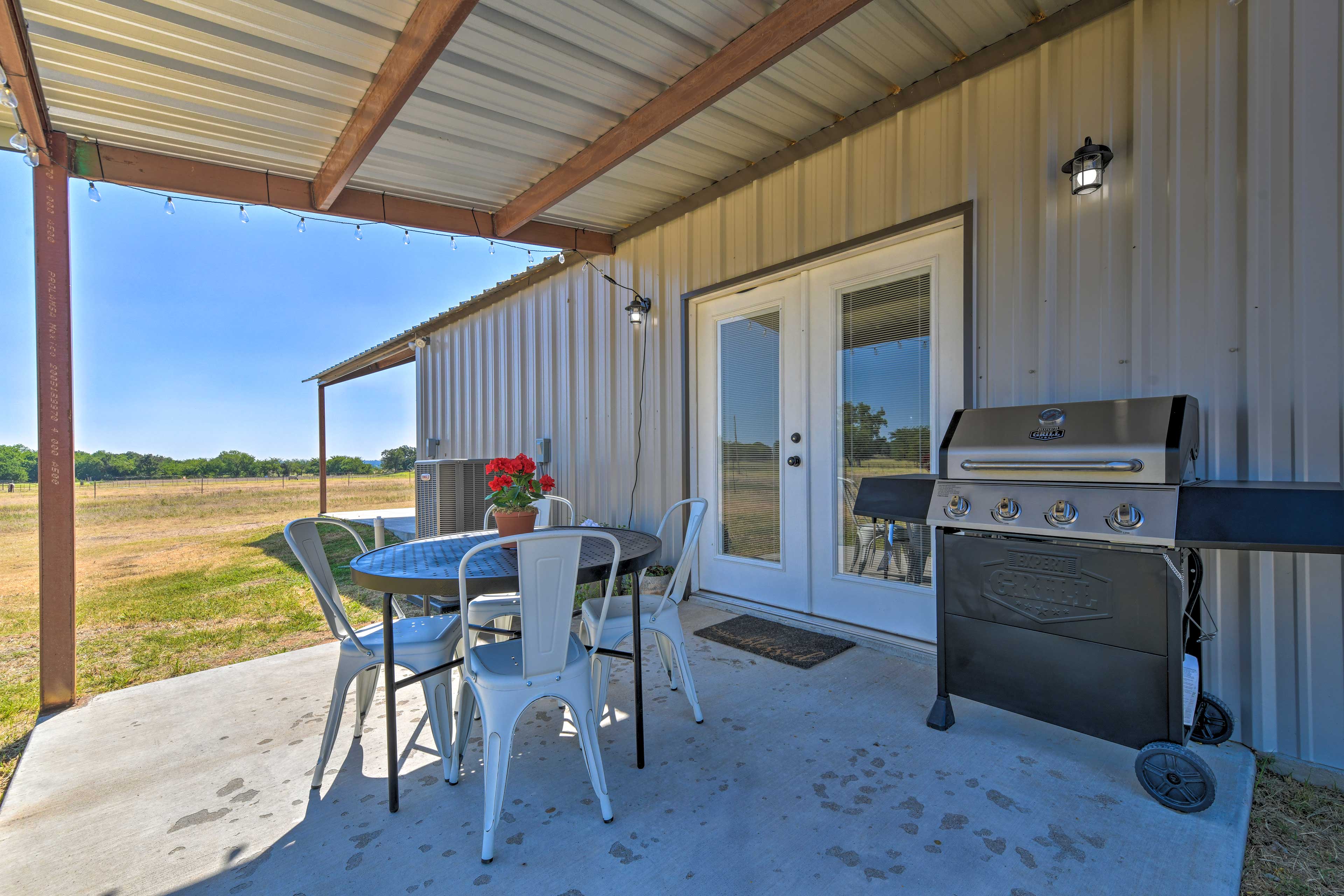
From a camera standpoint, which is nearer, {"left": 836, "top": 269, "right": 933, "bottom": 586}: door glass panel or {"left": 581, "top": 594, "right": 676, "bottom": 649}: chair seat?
{"left": 581, "top": 594, "right": 676, "bottom": 649}: chair seat

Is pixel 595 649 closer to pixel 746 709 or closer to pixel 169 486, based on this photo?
pixel 746 709

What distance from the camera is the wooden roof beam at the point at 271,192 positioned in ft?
10.00

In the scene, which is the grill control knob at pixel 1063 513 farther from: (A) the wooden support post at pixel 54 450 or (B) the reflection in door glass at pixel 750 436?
(A) the wooden support post at pixel 54 450

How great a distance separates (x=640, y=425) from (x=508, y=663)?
9.72 ft

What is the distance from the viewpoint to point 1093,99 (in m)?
2.25

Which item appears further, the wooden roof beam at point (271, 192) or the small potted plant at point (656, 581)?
the small potted plant at point (656, 581)

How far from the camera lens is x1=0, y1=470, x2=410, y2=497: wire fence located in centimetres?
982

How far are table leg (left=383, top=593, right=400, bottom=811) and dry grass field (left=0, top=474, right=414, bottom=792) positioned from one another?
144 centimetres

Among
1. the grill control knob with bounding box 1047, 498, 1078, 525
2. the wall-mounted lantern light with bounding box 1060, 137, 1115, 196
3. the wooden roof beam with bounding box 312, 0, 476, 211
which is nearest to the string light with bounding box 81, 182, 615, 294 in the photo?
the wooden roof beam with bounding box 312, 0, 476, 211

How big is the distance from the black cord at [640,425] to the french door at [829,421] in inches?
20.5

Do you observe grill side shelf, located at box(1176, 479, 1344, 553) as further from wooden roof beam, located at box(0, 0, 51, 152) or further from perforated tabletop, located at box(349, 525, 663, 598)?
wooden roof beam, located at box(0, 0, 51, 152)

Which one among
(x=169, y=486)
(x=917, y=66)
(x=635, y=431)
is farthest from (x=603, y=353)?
(x=169, y=486)

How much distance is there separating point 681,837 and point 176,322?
57.1ft

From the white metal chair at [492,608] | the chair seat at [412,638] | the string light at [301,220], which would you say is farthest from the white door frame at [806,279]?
the chair seat at [412,638]
